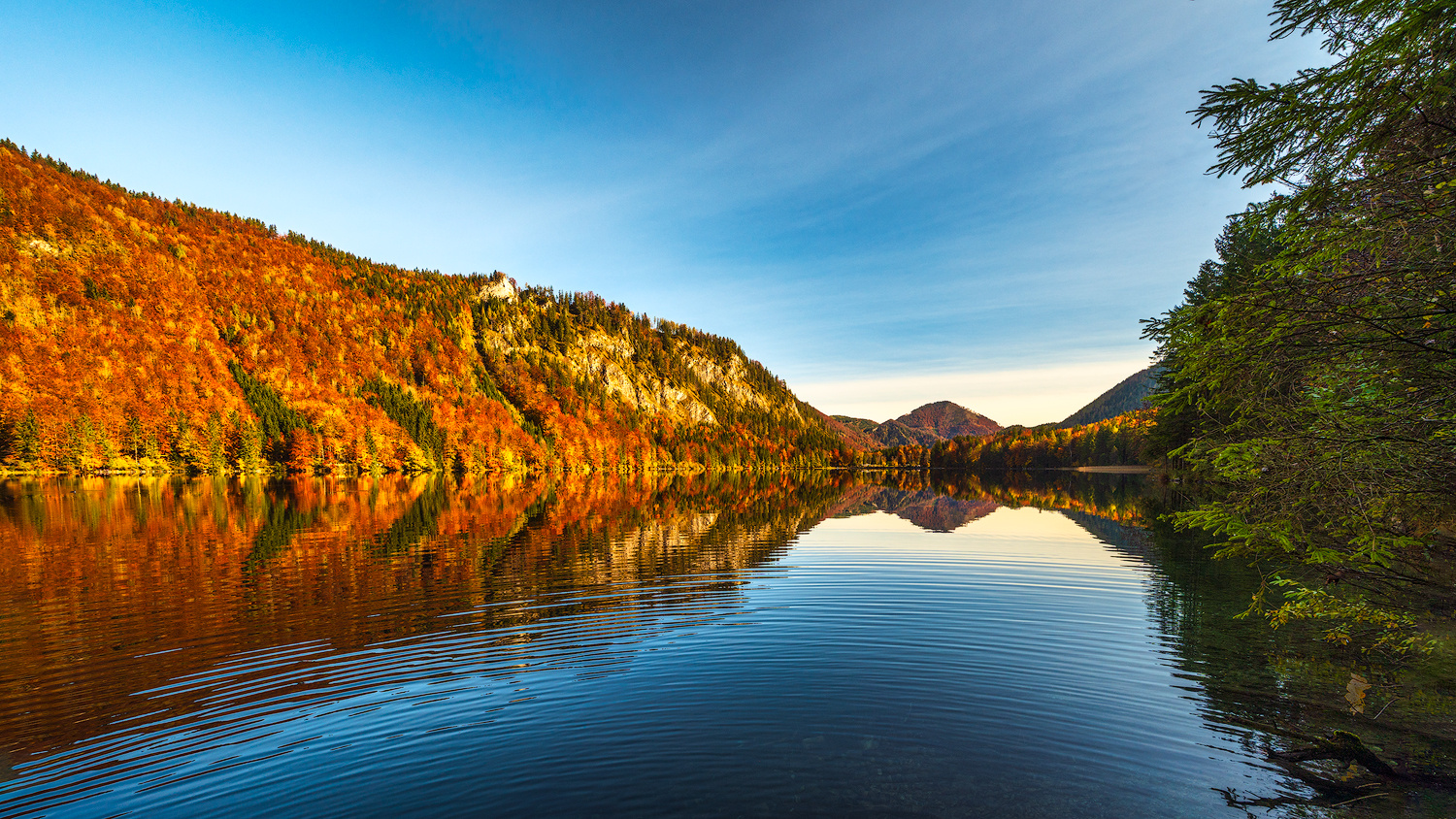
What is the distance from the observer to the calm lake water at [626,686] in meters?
9.12

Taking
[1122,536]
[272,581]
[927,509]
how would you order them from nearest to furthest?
1. [272,581]
2. [1122,536]
3. [927,509]

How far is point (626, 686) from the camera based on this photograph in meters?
13.6

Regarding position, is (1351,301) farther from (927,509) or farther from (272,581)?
(927,509)

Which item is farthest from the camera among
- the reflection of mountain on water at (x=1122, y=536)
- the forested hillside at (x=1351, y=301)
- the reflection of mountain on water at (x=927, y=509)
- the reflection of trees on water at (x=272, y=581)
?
the reflection of mountain on water at (x=927, y=509)

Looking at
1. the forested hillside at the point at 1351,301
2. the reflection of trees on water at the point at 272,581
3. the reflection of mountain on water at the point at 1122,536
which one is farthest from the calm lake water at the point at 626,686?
the forested hillside at the point at 1351,301

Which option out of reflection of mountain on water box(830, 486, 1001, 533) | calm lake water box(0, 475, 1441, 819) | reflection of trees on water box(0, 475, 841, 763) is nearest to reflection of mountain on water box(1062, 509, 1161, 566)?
calm lake water box(0, 475, 1441, 819)

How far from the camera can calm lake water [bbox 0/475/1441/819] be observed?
9.12 metres

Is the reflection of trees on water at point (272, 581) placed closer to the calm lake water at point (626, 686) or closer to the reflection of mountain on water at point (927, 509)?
the calm lake water at point (626, 686)

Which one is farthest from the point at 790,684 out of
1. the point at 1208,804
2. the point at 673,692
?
the point at 1208,804

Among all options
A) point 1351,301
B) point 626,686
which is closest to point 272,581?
point 626,686

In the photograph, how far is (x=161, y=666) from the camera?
48.9ft

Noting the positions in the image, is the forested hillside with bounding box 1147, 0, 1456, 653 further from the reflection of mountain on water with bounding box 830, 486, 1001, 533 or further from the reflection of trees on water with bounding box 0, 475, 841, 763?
the reflection of mountain on water with bounding box 830, 486, 1001, 533

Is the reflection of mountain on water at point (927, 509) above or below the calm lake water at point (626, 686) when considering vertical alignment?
below

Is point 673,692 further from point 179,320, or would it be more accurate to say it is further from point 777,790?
point 179,320
